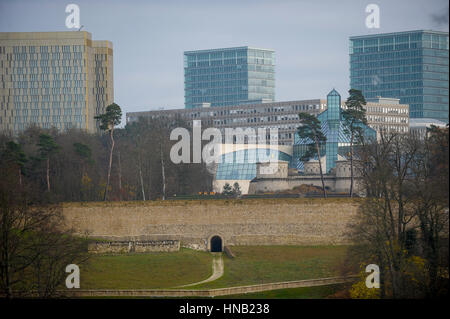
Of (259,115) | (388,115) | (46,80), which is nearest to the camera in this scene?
(46,80)

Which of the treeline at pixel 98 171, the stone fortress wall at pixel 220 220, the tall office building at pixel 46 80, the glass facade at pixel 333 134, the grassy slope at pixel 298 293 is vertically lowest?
the grassy slope at pixel 298 293

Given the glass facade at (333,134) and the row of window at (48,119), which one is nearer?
the glass facade at (333,134)

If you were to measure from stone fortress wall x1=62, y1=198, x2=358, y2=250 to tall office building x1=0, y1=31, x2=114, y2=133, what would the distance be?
8488 cm

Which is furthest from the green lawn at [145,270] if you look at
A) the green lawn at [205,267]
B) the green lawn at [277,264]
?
the green lawn at [277,264]

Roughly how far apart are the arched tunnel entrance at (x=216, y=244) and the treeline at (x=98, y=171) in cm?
1405

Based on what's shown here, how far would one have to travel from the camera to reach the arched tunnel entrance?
76.7m

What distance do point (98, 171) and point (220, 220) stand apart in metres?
31.4

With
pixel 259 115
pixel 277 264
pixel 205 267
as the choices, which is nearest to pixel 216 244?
pixel 205 267

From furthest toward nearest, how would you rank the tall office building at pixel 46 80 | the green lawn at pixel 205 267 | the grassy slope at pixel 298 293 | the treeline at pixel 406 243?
1. the tall office building at pixel 46 80
2. the green lawn at pixel 205 267
3. the grassy slope at pixel 298 293
4. the treeline at pixel 406 243

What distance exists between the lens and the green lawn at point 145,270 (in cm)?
5994

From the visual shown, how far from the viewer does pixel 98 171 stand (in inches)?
4109

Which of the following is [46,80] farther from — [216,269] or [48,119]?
[216,269]

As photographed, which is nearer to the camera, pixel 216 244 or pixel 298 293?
pixel 298 293

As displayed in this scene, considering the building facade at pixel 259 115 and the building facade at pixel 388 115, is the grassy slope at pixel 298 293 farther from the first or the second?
the building facade at pixel 388 115
